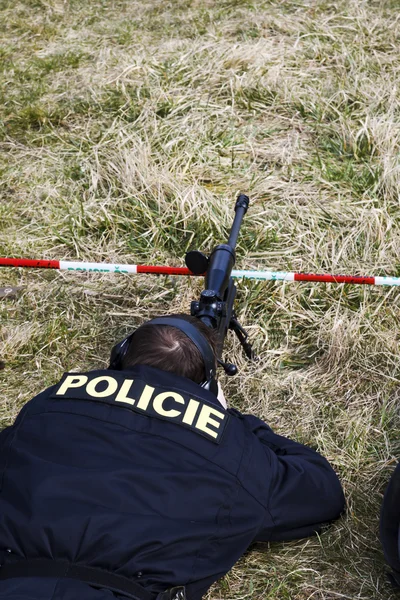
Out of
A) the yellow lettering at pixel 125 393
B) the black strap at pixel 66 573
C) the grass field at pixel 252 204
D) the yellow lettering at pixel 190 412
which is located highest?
the yellow lettering at pixel 125 393

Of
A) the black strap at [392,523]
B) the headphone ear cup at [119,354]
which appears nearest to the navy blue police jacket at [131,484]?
the headphone ear cup at [119,354]

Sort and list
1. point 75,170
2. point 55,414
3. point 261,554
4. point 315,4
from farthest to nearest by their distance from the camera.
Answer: point 315,4 → point 75,170 → point 261,554 → point 55,414

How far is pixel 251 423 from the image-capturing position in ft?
8.70

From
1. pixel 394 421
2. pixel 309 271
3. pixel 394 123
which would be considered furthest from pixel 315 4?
pixel 394 421

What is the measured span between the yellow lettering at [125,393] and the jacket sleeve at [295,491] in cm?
52

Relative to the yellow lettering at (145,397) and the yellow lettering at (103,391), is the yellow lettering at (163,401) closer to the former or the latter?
the yellow lettering at (145,397)

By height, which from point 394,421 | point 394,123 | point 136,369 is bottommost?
point 394,421

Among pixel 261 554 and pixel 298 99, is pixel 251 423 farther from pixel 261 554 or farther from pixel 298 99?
pixel 298 99

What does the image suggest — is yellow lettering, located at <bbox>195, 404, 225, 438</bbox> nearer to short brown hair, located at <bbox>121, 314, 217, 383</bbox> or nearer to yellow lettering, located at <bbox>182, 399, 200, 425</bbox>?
yellow lettering, located at <bbox>182, 399, 200, 425</bbox>

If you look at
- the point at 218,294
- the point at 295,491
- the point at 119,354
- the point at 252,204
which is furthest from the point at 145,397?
the point at 252,204

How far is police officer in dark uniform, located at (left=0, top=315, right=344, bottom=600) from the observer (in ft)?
5.83

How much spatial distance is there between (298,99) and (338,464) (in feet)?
10.0

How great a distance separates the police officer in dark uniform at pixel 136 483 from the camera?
1.78 metres

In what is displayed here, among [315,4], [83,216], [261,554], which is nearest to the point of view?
[261,554]
